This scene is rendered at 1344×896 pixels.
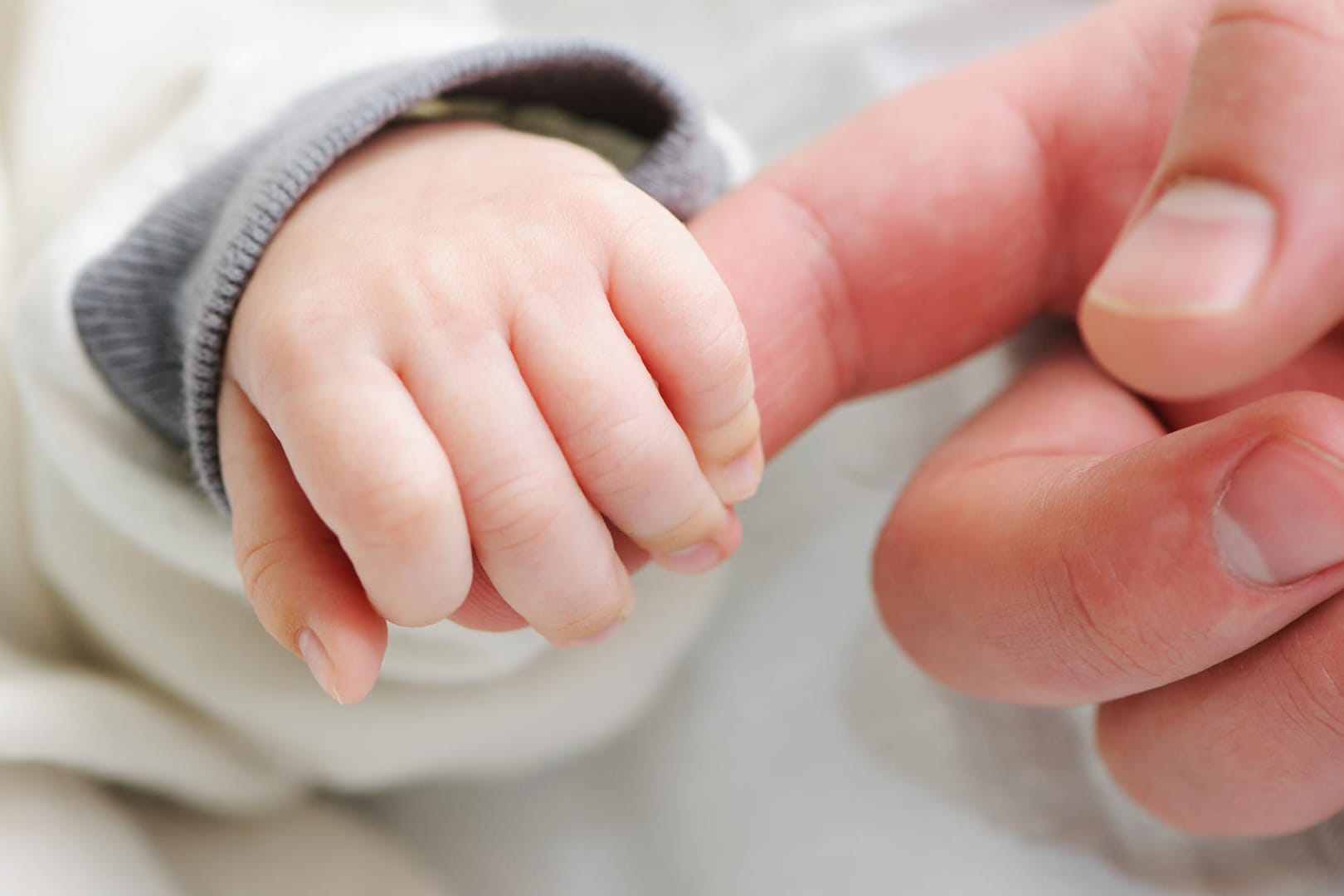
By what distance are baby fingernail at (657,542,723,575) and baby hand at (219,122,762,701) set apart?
2cm

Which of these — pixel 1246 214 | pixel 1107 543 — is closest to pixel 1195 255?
pixel 1246 214

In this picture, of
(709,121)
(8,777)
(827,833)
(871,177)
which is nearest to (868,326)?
(871,177)

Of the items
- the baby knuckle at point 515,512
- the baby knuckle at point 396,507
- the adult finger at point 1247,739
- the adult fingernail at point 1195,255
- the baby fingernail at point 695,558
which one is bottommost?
the adult finger at point 1247,739

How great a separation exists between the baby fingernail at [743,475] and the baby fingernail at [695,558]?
27mm

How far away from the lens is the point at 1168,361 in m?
0.32

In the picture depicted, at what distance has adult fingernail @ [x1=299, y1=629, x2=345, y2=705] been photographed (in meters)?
0.40

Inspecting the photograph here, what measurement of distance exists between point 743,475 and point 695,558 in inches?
2.0

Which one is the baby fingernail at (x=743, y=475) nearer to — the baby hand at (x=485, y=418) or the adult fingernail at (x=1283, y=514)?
the baby hand at (x=485, y=418)

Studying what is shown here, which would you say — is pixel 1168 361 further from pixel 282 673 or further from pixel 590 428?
pixel 282 673

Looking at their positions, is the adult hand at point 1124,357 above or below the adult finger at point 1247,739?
above

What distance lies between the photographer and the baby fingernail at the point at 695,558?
18.3 inches

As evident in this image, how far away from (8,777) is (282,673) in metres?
0.15

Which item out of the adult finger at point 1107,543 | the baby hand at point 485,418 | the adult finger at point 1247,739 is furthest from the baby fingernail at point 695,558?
the adult finger at point 1247,739

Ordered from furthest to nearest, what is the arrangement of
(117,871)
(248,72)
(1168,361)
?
(248,72) < (117,871) < (1168,361)
